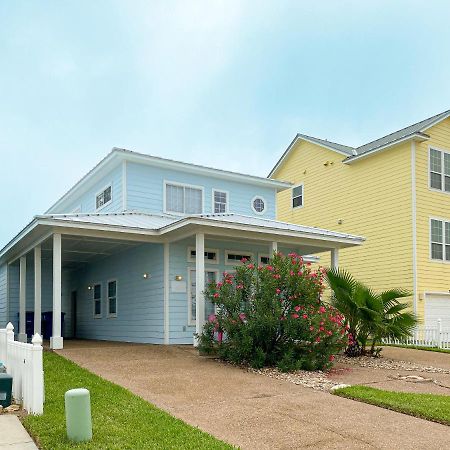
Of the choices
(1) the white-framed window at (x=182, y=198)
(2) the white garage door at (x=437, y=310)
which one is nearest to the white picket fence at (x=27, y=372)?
(1) the white-framed window at (x=182, y=198)

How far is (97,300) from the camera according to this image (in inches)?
765

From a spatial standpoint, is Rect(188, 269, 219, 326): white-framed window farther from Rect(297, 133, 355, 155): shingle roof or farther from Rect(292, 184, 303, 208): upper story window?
Rect(292, 184, 303, 208): upper story window

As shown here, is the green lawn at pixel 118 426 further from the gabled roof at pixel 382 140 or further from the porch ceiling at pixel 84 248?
the gabled roof at pixel 382 140

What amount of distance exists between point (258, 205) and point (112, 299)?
20.8 feet

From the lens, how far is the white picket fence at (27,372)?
21.9 ft

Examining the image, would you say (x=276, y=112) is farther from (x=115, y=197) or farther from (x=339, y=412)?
(x=339, y=412)

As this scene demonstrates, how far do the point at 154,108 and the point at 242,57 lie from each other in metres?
7.50

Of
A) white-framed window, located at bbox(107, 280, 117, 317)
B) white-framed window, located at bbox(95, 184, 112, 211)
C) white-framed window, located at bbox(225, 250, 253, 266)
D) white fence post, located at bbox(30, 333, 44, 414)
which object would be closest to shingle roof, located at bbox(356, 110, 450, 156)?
white-framed window, located at bbox(225, 250, 253, 266)

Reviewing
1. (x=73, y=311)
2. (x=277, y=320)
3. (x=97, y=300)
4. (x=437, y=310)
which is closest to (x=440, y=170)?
(x=437, y=310)

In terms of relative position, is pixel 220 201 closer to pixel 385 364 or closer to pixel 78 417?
pixel 385 364

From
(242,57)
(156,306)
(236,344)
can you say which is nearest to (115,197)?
(156,306)

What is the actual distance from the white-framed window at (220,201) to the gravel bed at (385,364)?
7.39 meters

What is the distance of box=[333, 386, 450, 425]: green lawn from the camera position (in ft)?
22.8

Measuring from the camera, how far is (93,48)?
17.9 m
